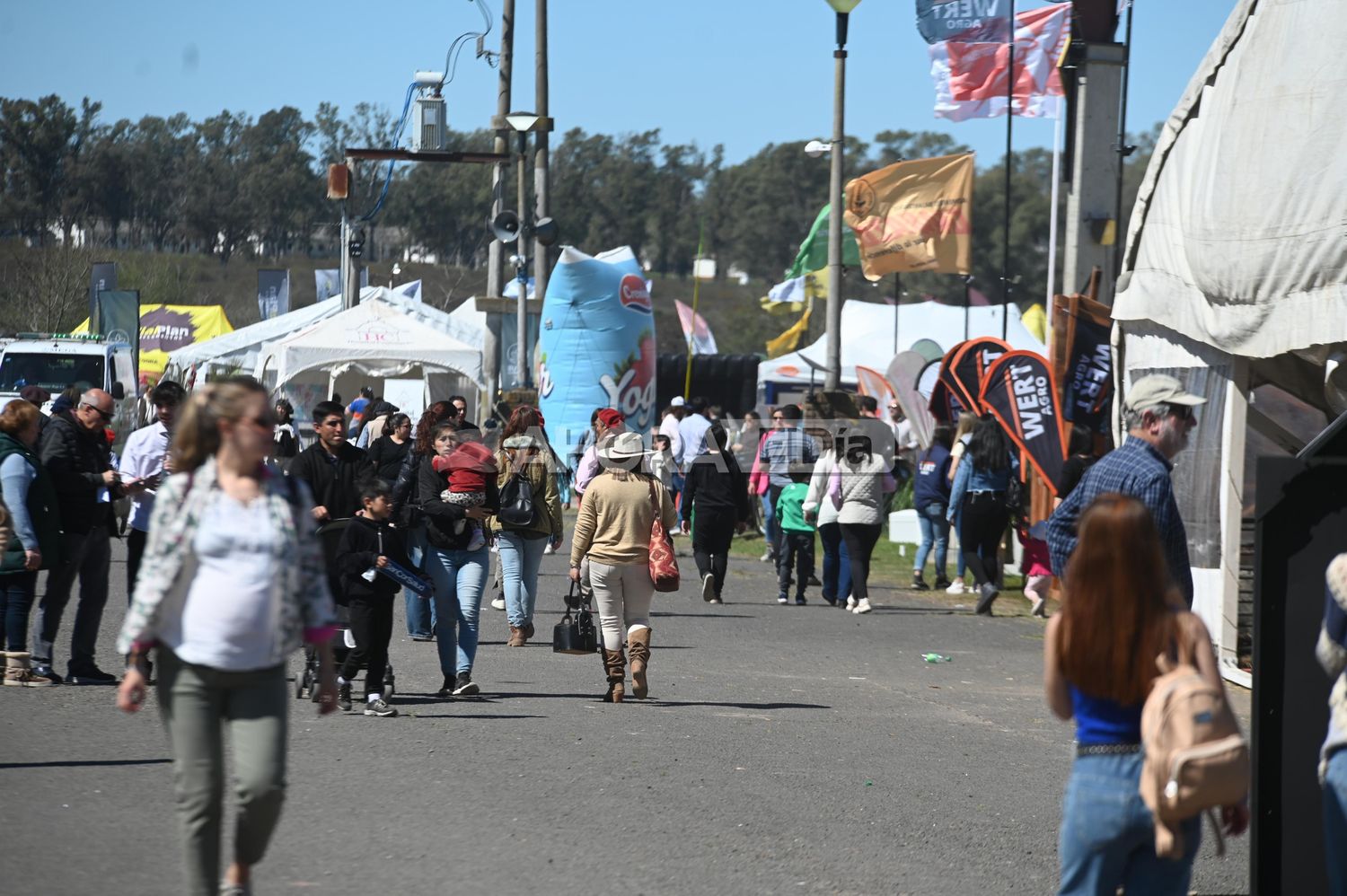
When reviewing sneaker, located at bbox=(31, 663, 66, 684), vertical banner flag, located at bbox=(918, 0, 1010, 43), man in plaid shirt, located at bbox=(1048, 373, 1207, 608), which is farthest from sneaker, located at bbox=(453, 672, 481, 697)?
vertical banner flag, located at bbox=(918, 0, 1010, 43)

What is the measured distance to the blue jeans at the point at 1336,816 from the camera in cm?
455

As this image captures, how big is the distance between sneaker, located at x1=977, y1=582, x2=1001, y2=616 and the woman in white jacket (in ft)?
3.92

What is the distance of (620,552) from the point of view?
10.0 m

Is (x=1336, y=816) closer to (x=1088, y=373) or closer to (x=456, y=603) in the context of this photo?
(x=456, y=603)

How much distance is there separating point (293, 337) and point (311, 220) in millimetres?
72779

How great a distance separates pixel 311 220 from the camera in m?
99.4

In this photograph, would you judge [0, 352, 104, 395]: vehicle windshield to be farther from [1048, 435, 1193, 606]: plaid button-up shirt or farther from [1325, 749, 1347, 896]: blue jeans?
[1325, 749, 1347, 896]: blue jeans

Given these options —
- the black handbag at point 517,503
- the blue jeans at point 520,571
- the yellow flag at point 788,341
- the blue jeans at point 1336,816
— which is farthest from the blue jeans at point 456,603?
the yellow flag at point 788,341

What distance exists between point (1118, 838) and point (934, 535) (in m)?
13.7

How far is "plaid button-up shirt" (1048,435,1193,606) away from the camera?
6598 millimetres

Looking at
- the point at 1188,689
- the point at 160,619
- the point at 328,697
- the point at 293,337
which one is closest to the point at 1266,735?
the point at 1188,689

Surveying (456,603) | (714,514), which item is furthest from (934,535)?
(456,603)

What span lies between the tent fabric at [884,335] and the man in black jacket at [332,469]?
27.4 meters

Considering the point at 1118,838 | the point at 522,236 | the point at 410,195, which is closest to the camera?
the point at 1118,838
